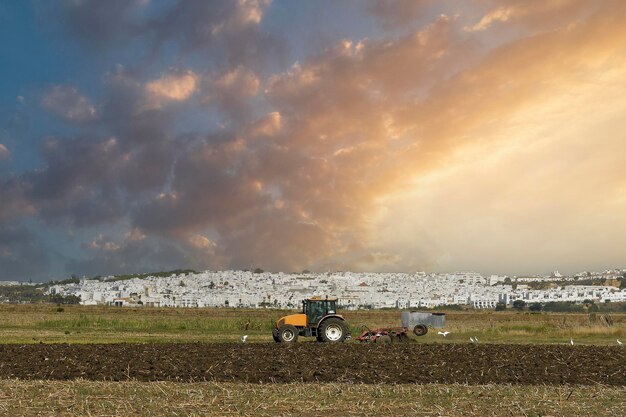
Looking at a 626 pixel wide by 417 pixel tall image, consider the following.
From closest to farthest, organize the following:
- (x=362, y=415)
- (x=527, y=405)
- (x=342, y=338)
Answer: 1. (x=362, y=415)
2. (x=527, y=405)
3. (x=342, y=338)

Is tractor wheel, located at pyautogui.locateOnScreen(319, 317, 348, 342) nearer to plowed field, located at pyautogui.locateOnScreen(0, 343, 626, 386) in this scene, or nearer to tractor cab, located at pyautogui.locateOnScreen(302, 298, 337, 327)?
tractor cab, located at pyautogui.locateOnScreen(302, 298, 337, 327)

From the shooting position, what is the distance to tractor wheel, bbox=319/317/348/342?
39.5 meters

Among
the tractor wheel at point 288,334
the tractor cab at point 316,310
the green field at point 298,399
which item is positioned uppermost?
the tractor cab at point 316,310

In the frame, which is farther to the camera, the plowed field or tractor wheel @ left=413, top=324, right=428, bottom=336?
tractor wheel @ left=413, top=324, right=428, bottom=336

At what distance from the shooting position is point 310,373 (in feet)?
79.4

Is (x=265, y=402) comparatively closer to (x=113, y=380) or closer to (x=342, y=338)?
(x=113, y=380)

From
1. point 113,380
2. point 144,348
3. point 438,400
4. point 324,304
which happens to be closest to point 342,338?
point 324,304

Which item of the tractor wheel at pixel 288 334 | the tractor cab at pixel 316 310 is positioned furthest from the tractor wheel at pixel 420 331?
the tractor wheel at pixel 288 334

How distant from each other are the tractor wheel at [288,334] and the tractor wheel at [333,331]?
1873 millimetres

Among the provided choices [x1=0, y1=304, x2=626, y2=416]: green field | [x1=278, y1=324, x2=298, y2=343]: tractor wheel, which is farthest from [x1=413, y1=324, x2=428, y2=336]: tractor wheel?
[x1=0, y1=304, x2=626, y2=416]: green field

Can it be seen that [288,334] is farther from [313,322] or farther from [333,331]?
[333,331]

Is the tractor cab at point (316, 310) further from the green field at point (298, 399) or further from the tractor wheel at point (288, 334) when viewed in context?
the green field at point (298, 399)

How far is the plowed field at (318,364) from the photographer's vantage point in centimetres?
2391

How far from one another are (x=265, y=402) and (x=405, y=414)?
399 centimetres
